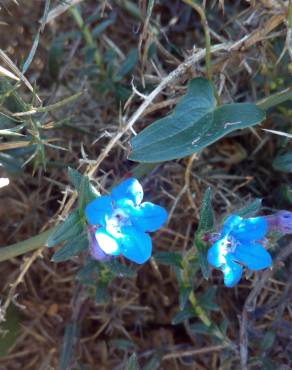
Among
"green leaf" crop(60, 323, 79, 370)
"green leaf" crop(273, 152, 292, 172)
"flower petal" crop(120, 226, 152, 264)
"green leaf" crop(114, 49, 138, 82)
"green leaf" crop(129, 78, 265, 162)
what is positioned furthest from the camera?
"green leaf" crop(114, 49, 138, 82)

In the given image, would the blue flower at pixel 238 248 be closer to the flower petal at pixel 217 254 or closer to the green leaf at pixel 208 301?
the flower petal at pixel 217 254

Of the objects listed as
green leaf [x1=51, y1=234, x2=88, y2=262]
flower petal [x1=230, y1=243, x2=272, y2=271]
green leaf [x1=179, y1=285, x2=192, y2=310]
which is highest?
green leaf [x1=51, y1=234, x2=88, y2=262]

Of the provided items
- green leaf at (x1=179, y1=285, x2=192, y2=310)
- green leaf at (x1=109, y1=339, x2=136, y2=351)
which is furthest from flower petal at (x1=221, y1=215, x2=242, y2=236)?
green leaf at (x1=109, y1=339, x2=136, y2=351)

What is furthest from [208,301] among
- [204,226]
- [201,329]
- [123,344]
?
[204,226]

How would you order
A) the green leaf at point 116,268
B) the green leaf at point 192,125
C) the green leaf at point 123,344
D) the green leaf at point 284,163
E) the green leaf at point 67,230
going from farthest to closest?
the green leaf at point 123,344, the green leaf at point 284,163, the green leaf at point 116,268, the green leaf at point 192,125, the green leaf at point 67,230

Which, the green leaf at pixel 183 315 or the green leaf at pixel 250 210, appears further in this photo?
the green leaf at pixel 183 315

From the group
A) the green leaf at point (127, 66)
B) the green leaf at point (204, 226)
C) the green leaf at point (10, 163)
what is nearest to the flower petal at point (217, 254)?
the green leaf at point (204, 226)

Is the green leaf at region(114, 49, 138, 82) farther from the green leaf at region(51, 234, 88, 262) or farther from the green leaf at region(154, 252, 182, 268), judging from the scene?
the green leaf at region(51, 234, 88, 262)
